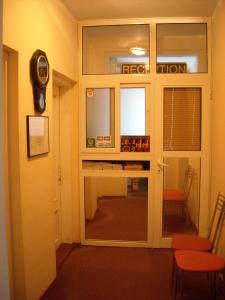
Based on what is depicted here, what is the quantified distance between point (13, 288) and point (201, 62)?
3.10 metres

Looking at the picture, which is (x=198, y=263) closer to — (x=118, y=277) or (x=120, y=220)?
(x=118, y=277)

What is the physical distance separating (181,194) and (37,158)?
1.99 m

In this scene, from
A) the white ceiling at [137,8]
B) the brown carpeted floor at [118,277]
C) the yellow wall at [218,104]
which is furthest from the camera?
the white ceiling at [137,8]

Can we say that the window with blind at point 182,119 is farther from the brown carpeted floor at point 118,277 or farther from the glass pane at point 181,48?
the brown carpeted floor at point 118,277

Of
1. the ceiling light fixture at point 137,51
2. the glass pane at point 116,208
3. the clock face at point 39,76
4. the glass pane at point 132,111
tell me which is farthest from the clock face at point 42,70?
the glass pane at point 116,208

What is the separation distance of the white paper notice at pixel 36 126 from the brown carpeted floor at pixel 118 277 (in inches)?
57.6

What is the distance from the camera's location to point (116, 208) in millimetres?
4141

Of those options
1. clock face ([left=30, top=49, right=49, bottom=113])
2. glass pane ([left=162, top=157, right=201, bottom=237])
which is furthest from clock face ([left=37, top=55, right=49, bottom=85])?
glass pane ([left=162, top=157, right=201, bottom=237])

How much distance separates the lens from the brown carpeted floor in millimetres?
2783

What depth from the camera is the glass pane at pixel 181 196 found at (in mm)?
3791

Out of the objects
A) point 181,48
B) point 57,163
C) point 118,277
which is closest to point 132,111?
point 181,48

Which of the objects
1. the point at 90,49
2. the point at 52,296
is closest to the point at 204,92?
the point at 90,49

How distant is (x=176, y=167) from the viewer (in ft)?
12.5

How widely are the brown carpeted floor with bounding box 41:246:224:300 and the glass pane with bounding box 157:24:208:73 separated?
2.24 metres
